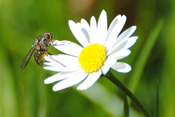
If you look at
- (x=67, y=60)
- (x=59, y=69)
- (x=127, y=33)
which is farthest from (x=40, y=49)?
(x=127, y=33)

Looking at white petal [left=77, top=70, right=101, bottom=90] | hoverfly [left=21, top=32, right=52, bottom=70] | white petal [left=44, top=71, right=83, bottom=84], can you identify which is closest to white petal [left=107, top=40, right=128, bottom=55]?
white petal [left=77, top=70, right=101, bottom=90]

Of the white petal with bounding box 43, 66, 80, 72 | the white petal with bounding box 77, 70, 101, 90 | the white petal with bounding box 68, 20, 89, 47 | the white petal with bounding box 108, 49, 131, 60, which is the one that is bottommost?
the white petal with bounding box 77, 70, 101, 90

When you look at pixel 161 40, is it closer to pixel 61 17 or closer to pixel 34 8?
pixel 61 17

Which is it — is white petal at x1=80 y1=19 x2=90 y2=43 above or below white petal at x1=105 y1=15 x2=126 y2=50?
above

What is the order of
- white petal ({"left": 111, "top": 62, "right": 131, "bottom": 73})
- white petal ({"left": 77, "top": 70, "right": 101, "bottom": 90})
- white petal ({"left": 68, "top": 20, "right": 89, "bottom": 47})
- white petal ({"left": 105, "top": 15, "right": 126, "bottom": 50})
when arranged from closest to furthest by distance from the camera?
white petal ({"left": 111, "top": 62, "right": 131, "bottom": 73}) → white petal ({"left": 77, "top": 70, "right": 101, "bottom": 90}) → white petal ({"left": 105, "top": 15, "right": 126, "bottom": 50}) → white petal ({"left": 68, "top": 20, "right": 89, "bottom": 47})

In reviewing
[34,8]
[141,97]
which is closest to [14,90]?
[141,97]

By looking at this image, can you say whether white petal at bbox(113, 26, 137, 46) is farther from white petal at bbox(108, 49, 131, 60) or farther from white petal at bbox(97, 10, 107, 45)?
white petal at bbox(97, 10, 107, 45)

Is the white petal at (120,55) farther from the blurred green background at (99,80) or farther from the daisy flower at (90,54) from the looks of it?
the blurred green background at (99,80)

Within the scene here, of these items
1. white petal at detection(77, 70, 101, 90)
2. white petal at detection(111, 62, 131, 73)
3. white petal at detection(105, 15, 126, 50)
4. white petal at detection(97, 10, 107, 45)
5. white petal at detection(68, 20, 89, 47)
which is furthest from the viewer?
white petal at detection(68, 20, 89, 47)
